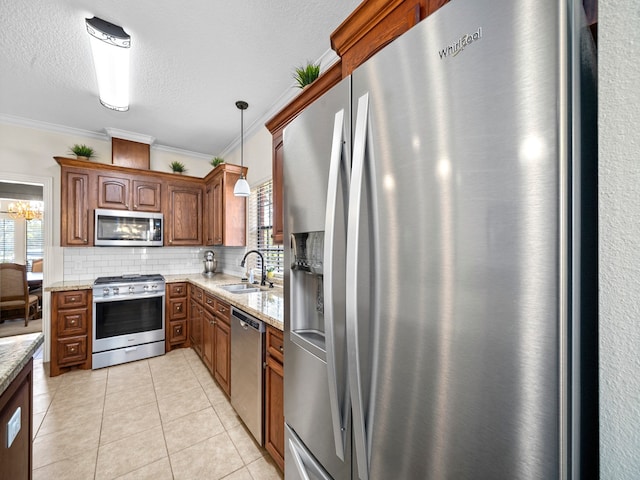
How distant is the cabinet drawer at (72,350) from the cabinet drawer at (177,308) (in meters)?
0.90

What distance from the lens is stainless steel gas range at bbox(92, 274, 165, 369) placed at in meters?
3.15

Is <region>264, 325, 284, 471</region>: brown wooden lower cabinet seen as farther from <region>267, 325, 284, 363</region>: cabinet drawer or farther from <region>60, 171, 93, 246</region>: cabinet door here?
<region>60, 171, 93, 246</region>: cabinet door

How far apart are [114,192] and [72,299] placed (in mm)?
1382

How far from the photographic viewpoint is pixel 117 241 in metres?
3.54

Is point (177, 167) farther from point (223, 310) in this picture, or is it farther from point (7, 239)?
point (7, 239)

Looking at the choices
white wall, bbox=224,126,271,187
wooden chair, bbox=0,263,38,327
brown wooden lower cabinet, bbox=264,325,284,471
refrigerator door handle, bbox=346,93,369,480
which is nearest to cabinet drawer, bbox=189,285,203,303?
white wall, bbox=224,126,271,187

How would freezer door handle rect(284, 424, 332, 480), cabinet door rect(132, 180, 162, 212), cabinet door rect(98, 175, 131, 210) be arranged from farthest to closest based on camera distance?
1. cabinet door rect(132, 180, 162, 212)
2. cabinet door rect(98, 175, 131, 210)
3. freezer door handle rect(284, 424, 332, 480)

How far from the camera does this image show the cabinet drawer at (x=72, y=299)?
302 cm

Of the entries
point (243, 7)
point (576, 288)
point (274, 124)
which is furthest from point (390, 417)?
point (243, 7)

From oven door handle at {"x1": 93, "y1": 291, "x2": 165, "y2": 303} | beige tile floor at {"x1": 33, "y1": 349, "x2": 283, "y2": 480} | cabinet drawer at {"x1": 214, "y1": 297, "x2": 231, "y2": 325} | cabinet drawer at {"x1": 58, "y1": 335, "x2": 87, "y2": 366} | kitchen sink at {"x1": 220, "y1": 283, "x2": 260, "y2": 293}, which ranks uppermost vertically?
kitchen sink at {"x1": 220, "y1": 283, "x2": 260, "y2": 293}

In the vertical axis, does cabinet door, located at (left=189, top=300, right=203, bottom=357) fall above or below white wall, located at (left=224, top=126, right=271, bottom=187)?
below

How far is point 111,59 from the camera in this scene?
7.04ft

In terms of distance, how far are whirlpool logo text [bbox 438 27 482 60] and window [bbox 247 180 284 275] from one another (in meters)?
2.64

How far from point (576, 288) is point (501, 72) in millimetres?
405
